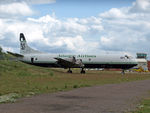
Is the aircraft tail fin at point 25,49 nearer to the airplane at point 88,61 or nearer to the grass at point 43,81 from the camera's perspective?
the airplane at point 88,61

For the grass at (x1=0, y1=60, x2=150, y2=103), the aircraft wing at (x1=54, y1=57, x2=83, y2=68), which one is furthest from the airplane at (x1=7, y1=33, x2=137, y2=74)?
the grass at (x1=0, y1=60, x2=150, y2=103)

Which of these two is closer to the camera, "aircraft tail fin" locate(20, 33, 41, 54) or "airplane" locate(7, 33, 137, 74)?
"airplane" locate(7, 33, 137, 74)

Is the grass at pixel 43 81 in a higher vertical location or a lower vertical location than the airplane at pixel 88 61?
lower

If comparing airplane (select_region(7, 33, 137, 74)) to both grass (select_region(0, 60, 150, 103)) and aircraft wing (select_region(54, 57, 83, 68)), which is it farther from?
grass (select_region(0, 60, 150, 103))

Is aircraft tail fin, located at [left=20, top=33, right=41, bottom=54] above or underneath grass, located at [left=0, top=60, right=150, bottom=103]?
above

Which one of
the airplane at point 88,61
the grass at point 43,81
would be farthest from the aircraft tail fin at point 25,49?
the grass at point 43,81

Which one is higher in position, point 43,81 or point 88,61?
point 88,61

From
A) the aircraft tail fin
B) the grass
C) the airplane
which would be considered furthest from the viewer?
the aircraft tail fin

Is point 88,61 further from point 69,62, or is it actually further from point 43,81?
point 43,81

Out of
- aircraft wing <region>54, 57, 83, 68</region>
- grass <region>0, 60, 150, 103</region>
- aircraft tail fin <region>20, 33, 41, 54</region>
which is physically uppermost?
aircraft tail fin <region>20, 33, 41, 54</region>

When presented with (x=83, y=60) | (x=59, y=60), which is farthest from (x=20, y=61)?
(x=83, y=60)

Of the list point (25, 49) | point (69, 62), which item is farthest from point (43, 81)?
point (25, 49)

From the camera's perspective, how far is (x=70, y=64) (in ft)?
191

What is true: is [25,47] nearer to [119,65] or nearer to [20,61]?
[20,61]
